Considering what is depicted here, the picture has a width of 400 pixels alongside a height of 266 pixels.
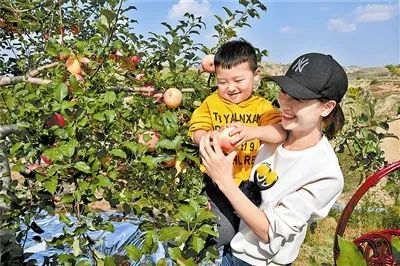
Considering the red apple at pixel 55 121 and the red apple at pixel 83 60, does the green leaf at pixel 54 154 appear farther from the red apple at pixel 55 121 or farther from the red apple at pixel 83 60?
the red apple at pixel 83 60

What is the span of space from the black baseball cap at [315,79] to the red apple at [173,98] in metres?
0.43

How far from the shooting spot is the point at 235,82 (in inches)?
68.4

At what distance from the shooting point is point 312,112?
1.51m

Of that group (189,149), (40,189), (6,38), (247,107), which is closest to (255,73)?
(247,107)

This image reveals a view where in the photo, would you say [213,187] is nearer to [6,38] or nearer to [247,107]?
[247,107]

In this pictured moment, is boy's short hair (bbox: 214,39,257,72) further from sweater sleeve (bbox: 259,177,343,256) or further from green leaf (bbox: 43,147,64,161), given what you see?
green leaf (bbox: 43,147,64,161)

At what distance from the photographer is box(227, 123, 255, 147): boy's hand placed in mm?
1483

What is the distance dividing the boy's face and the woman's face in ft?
0.75

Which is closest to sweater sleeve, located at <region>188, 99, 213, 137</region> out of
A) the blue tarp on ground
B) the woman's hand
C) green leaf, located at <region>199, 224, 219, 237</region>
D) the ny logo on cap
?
the woman's hand

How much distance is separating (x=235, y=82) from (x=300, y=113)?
1.01 ft

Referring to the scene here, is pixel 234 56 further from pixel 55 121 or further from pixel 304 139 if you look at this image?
pixel 55 121

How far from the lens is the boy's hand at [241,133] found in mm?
1483

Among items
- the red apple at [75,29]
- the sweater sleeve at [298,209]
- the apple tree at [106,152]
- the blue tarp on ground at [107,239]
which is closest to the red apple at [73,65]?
the apple tree at [106,152]

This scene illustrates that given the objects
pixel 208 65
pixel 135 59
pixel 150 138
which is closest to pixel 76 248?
pixel 150 138
